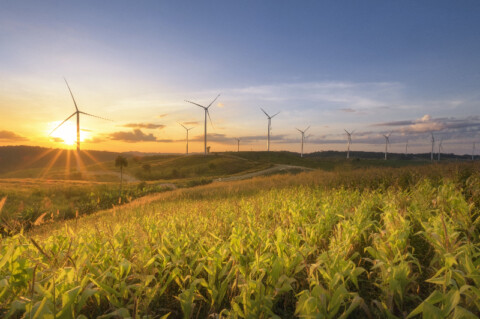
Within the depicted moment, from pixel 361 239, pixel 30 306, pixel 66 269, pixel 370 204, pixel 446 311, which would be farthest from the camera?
pixel 370 204

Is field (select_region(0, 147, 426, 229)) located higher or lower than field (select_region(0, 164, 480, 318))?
lower

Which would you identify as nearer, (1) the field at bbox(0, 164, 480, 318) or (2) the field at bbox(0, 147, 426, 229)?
(1) the field at bbox(0, 164, 480, 318)

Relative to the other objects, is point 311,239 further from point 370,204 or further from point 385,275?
point 370,204

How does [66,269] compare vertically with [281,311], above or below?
above

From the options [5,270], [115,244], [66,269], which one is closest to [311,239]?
[115,244]

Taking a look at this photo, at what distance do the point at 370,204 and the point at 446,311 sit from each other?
177 inches

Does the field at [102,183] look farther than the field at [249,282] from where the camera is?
Yes

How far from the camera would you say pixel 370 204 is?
6121 mm

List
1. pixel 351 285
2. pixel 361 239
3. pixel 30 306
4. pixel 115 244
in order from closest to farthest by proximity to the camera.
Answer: pixel 30 306 → pixel 351 285 → pixel 115 244 → pixel 361 239

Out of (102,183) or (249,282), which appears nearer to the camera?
(249,282)

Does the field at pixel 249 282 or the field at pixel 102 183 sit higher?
the field at pixel 249 282

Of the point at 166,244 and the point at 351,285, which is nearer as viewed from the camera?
the point at 351,285

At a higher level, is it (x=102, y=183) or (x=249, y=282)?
(x=249, y=282)

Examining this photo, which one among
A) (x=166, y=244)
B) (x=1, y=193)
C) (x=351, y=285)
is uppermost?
(x=166, y=244)
